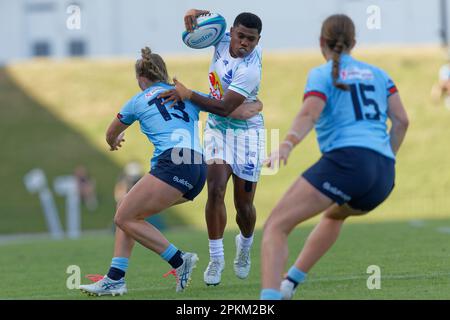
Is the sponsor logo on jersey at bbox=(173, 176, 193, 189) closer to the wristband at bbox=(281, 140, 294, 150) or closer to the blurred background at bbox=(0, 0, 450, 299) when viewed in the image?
the wristband at bbox=(281, 140, 294, 150)

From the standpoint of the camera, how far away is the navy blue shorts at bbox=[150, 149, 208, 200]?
8.26 m

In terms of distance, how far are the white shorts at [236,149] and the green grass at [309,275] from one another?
1.06 m

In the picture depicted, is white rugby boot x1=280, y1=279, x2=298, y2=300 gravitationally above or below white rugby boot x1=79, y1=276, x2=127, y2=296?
above

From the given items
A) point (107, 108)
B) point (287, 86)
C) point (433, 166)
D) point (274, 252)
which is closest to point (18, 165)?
point (107, 108)

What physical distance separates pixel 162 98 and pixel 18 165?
28511 mm

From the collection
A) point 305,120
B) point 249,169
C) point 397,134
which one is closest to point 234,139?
point 249,169

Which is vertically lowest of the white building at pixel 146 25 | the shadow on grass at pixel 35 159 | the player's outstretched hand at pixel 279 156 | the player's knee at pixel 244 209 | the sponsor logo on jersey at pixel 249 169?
the shadow on grass at pixel 35 159

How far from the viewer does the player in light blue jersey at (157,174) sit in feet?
27.0

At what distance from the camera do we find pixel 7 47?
165 feet

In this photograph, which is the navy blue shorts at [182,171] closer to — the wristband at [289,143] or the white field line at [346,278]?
the white field line at [346,278]

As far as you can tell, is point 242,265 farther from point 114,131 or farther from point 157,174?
point 114,131

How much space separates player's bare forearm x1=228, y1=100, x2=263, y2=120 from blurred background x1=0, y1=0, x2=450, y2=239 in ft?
60.3

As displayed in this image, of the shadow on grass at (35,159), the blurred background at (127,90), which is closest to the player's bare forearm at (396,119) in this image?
the blurred background at (127,90)

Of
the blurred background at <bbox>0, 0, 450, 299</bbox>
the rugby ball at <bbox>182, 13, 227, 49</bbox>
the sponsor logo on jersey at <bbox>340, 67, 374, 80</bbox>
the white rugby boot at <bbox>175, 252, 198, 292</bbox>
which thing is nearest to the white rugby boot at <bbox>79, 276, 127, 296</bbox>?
the white rugby boot at <bbox>175, 252, 198, 292</bbox>
